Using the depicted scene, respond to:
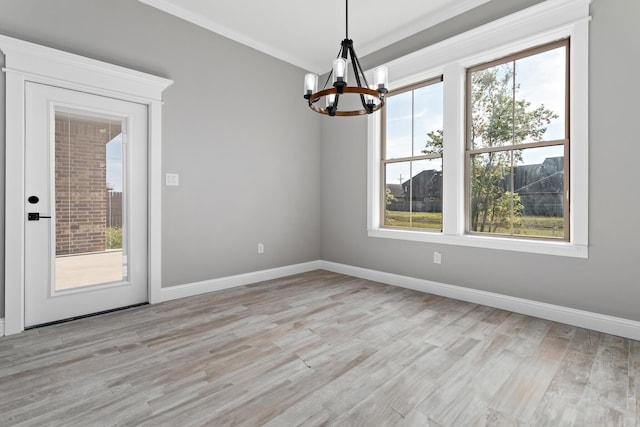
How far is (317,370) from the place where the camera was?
2.01m

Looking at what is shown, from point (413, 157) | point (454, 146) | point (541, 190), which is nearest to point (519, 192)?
point (541, 190)

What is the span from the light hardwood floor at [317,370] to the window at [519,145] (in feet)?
3.10

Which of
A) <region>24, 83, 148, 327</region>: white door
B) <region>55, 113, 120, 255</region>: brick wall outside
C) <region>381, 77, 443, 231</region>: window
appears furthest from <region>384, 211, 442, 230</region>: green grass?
<region>55, 113, 120, 255</region>: brick wall outside

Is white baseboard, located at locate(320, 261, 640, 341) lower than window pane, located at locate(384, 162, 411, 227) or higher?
lower

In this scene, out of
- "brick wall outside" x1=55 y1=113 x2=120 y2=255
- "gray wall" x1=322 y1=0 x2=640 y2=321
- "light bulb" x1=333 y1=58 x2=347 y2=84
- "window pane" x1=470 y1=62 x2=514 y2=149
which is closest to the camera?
"light bulb" x1=333 y1=58 x2=347 y2=84

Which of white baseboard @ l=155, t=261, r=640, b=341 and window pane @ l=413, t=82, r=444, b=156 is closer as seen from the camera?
white baseboard @ l=155, t=261, r=640, b=341

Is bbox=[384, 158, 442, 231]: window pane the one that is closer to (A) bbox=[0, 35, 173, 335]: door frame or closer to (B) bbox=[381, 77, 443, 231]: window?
(B) bbox=[381, 77, 443, 231]: window

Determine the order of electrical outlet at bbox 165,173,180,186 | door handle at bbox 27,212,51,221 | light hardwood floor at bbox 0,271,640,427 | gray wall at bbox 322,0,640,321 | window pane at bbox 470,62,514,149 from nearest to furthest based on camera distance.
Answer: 1. light hardwood floor at bbox 0,271,640,427
2. gray wall at bbox 322,0,640,321
3. door handle at bbox 27,212,51,221
4. window pane at bbox 470,62,514,149
5. electrical outlet at bbox 165,173,180,186

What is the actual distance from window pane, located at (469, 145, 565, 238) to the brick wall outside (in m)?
3.72

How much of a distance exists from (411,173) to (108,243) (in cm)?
338

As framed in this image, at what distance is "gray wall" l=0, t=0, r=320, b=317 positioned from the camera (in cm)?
287

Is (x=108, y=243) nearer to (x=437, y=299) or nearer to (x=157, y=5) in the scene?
(x=157, y=5)

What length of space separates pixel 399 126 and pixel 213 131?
7.50 feet

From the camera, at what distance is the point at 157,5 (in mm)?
3203
